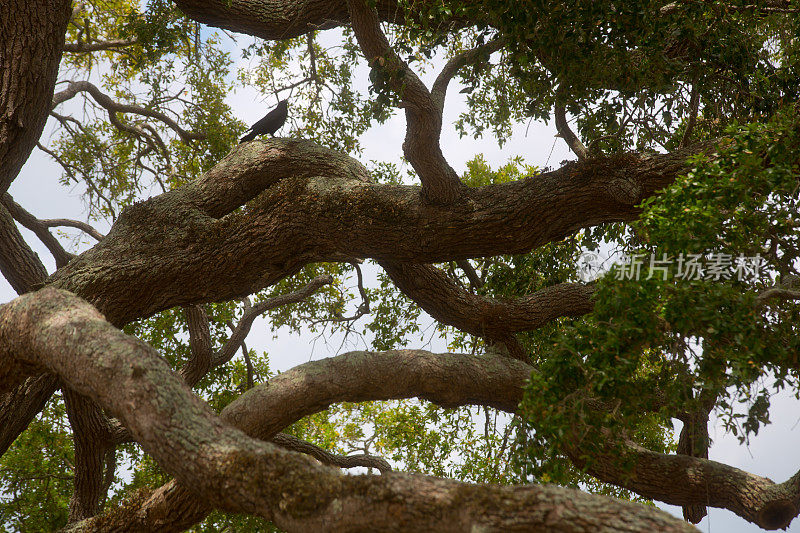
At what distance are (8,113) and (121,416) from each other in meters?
3.47

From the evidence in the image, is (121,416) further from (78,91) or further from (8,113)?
(78,91)

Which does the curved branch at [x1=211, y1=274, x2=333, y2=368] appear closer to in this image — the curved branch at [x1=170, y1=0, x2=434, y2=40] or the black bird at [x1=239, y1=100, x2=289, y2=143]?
the black bird at [x1=239, y1=100, x2=289, y2=143]

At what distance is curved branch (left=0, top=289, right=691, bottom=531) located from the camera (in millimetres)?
2771

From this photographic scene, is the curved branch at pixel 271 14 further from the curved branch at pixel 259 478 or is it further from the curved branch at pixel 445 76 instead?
the curved branch at pixel 259 478

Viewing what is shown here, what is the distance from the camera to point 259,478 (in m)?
3.25

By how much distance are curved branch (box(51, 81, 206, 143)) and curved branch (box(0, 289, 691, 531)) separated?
16.9 feet

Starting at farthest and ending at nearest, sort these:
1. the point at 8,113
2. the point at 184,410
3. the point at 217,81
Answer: the point at 217,81
the point at 8,113
the point at 184,410

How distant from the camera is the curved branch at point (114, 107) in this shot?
29.2 ft

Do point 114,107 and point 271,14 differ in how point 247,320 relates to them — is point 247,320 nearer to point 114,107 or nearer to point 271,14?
point 271,14

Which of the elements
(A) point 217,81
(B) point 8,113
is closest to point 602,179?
(B) point 8,113

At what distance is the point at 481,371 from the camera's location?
6.13m

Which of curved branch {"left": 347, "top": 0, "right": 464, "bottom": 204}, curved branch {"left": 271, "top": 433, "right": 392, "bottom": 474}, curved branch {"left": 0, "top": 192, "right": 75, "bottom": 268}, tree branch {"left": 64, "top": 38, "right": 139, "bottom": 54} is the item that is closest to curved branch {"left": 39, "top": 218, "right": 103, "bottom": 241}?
curved branch {"left": 0, "top": 192, "right": 75, "bottom": 268}

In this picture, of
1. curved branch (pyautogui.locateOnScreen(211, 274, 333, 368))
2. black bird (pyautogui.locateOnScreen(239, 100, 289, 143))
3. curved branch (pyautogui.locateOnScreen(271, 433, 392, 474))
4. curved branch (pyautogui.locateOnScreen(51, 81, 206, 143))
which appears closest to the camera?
curved branch (pyautogui.locateOnScreen(271, 433, 392, 474))

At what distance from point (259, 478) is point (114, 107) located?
744cm
